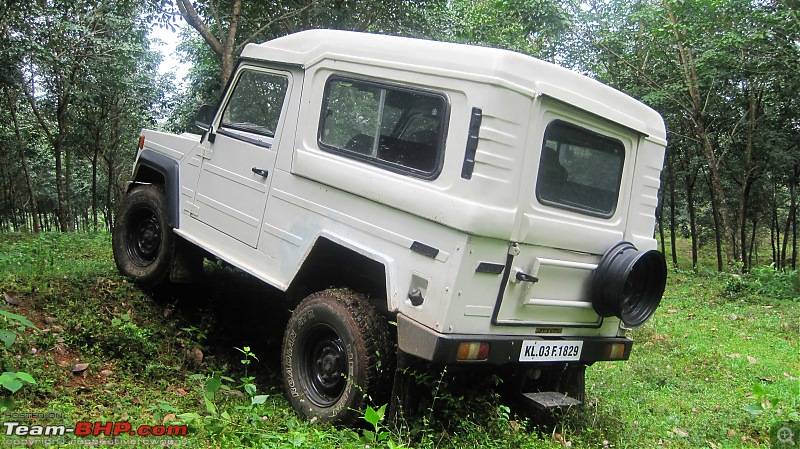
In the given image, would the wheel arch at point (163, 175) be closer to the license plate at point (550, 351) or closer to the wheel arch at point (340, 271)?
the wheel arch at point (340, 271)

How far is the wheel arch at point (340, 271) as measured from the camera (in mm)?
4062

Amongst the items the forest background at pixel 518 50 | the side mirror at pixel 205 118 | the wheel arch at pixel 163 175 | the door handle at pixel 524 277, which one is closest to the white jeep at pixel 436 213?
the door handle at pixel 524 277

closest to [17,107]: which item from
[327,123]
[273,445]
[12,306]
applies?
[12,306]

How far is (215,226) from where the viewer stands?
16.7 ft

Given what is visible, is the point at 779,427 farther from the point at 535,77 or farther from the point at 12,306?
the point at 12,306

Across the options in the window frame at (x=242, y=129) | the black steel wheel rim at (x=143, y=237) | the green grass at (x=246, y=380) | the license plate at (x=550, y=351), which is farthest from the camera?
the black steel wheel rim at (x=143, y=237)

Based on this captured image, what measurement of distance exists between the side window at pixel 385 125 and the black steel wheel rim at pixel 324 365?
1.14 metres

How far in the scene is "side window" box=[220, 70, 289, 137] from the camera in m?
4.83

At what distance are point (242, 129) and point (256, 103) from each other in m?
0.23

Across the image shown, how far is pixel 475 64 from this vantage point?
3.60 metres

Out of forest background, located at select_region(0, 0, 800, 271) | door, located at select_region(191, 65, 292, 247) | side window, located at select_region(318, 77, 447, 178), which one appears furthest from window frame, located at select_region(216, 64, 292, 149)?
forest background, located at select_region(0, 0, 800, 271)

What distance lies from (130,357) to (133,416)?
1.06 m

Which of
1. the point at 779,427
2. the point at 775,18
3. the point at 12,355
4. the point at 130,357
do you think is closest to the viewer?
the point at 12,355

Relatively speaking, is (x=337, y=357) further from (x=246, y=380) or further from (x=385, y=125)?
(x=385, y=125)
